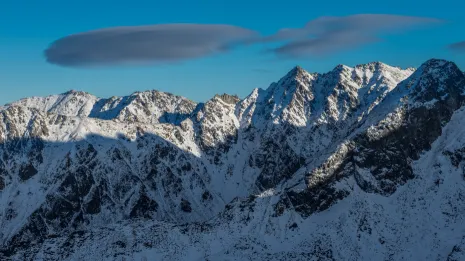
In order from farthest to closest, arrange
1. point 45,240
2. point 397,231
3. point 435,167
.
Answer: point 435,167, point 397,231, point 45,240

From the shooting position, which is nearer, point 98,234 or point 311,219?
point 98,234

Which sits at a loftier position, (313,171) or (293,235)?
(313,171)

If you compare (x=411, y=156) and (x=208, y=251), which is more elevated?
(x=411, y=156)

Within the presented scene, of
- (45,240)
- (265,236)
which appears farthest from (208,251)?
(45,240)

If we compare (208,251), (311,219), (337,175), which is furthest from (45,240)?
(337,175)

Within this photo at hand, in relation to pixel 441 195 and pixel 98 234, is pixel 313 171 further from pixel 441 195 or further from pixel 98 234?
pixel 98 234

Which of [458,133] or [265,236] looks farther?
[458,133]

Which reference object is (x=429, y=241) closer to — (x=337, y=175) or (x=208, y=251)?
(x=337, y=175)

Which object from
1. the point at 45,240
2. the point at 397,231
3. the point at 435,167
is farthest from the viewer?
the point at 435,167

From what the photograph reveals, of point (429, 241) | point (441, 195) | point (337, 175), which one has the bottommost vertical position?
point (429, 241)
